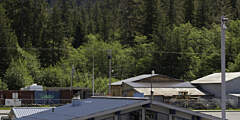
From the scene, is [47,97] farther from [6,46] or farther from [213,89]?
[6,46]

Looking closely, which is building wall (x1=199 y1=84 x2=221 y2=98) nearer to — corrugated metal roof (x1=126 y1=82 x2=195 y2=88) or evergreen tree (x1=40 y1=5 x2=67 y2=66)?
corrugated metal roof (x1=126 y1=82 x2=195 y2=88)

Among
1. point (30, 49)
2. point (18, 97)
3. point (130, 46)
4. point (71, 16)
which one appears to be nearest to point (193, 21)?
point (130, 46)

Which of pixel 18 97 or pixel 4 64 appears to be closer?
pixel 18 97

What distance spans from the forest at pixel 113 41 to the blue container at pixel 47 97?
51.6 feet

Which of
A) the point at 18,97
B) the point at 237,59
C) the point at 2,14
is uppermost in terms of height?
the point at 2,14

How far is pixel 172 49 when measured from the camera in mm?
105312

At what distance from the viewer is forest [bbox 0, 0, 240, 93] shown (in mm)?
98000

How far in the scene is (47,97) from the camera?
69500 millimetres

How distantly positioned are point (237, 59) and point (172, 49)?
1966 cm

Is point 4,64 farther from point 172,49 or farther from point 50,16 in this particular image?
point 172,49

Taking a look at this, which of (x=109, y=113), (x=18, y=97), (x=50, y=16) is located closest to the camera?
(x=109, y=113)

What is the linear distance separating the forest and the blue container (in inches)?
620

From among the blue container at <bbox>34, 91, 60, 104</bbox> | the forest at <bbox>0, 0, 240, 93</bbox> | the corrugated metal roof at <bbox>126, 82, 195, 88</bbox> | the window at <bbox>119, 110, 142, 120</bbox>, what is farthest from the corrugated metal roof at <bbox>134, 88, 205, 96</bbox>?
the window at <bbox>119, 110, 142, 120</bbox>

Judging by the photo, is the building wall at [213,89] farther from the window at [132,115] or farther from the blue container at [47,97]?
the window at [132,115]
